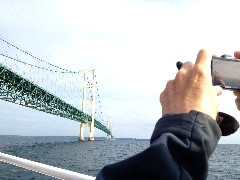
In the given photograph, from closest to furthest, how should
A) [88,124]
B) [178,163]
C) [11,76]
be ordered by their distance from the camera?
[178,163] → [11,76] → [88,124]

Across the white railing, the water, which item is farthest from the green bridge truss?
the white railing

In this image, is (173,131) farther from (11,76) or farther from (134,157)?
(11,76)

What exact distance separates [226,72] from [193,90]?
0.14 metres

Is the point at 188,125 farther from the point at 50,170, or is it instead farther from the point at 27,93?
the point at 27,93

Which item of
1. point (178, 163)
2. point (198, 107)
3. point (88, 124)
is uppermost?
point (198, 107)

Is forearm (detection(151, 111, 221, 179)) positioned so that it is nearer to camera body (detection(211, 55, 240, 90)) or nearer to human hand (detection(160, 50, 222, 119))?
human hand (detection(160, 50, 222, 119))

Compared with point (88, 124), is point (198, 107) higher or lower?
higher

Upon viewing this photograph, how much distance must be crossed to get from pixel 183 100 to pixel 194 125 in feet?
0.22

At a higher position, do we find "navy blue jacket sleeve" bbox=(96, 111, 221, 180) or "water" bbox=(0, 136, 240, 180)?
"navy blue jacket sleeve" bbox=(96, 111, 221, 180)

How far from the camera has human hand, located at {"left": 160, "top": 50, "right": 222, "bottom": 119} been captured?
0.70 m

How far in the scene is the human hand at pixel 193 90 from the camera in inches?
27.5

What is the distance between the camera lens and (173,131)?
673 mm

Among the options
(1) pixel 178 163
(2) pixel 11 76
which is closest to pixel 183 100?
(1) pixel 178 163

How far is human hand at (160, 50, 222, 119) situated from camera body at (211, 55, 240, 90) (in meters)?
0.04
